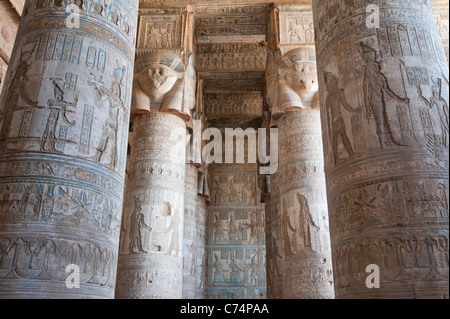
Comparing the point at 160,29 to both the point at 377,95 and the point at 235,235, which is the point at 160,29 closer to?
the point at 377,95

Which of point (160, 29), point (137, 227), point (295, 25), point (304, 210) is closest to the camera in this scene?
point (137, 227)

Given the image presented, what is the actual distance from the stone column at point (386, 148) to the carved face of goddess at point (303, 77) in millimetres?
4714

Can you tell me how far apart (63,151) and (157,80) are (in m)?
5.75

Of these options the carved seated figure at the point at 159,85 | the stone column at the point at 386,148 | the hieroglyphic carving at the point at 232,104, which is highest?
the hieroglyphic carving at the point at 232,104

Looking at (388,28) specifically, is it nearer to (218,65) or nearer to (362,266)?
(362,266)

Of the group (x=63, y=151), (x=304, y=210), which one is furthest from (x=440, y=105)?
(x=304, y=210)

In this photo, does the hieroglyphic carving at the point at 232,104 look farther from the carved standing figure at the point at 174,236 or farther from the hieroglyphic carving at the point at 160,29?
the carved standing figure at the point at 174,236

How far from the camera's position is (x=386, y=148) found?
3.32m

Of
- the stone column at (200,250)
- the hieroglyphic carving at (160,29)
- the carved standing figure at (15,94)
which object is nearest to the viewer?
the carved standing figure at (15,94)

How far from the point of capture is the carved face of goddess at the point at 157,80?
351 inches

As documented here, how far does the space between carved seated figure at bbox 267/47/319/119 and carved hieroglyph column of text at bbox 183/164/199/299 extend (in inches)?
152

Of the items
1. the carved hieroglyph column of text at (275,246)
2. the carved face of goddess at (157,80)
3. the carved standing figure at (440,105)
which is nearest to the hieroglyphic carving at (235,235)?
the carved hieroglyph column of text at (275,246)

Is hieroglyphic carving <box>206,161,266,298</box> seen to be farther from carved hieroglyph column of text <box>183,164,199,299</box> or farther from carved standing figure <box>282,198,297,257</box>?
carved standing figure <box>282,198,297,257</box>
